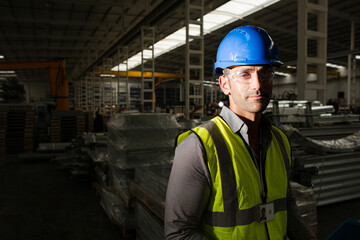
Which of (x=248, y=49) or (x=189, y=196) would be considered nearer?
(x=189, y=196)

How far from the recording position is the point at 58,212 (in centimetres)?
459

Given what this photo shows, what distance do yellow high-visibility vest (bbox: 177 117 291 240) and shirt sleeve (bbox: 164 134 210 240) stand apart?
0.13ft

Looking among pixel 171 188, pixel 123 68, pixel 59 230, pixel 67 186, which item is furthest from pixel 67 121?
pixel 123 68

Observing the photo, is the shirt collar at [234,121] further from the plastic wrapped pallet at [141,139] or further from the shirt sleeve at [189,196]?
the plastic wrapped pallet at [141,139]

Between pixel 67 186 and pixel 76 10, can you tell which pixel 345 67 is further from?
pixel 67 186

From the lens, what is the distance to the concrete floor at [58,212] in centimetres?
384

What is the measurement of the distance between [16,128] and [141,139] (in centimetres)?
890

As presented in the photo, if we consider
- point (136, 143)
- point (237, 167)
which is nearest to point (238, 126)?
point (237, 167)

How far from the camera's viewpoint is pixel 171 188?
→ 1.15 meters

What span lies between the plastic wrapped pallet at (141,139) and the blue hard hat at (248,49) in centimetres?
294

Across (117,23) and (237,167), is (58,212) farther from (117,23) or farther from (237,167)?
(117,23)

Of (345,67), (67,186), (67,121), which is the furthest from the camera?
(345,67)

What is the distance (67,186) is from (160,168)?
12.4ft

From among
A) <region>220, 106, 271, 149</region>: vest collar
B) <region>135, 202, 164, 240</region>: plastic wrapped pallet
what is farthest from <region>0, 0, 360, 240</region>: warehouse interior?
<region>220, 106, 271, 149</region>: vest collar
